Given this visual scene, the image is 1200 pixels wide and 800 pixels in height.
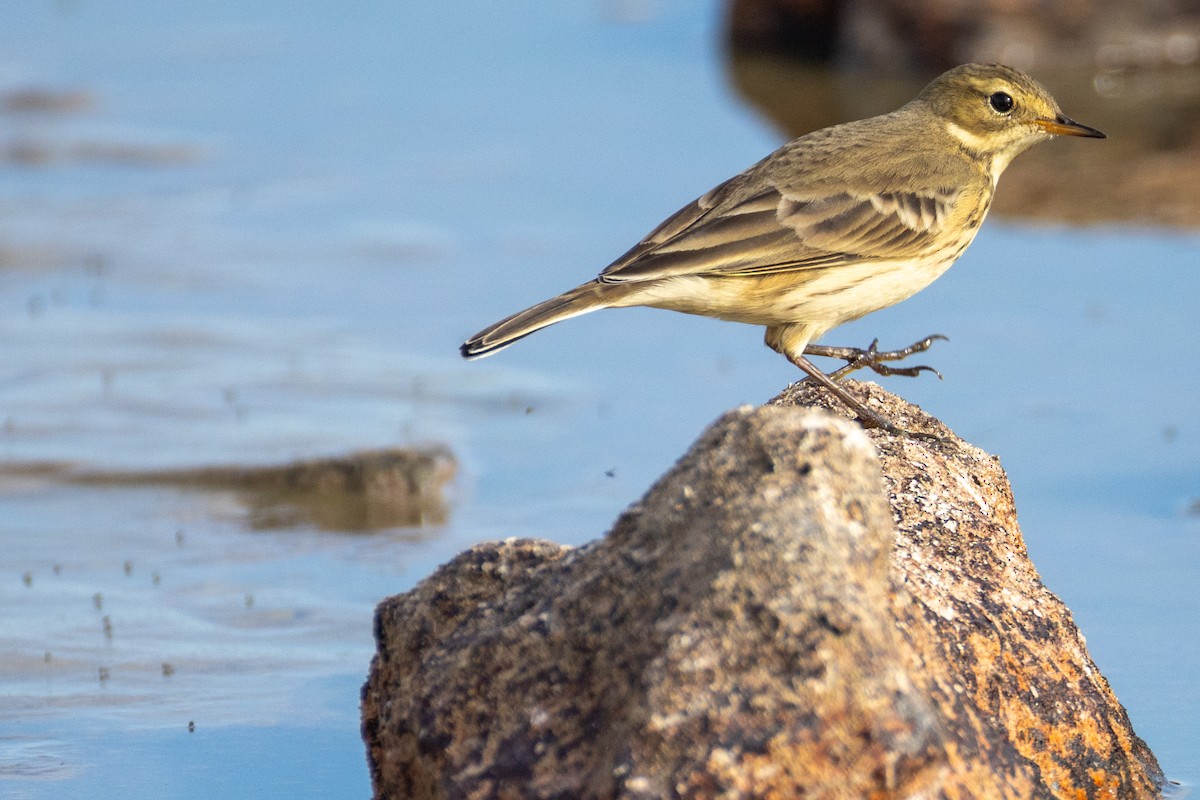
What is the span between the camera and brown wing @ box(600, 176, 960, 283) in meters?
6.50

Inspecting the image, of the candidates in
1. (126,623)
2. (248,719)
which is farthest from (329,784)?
(126,623)

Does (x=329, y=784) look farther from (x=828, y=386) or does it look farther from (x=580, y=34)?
(x=580, y=34)

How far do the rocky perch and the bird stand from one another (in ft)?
4.08

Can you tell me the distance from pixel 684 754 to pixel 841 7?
43.2ft

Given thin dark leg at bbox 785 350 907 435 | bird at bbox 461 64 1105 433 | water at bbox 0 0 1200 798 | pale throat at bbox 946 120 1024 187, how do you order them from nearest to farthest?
thin dark leg at bbox 785 350 907 435, bird at bbox 461 64 1105 433, water at bbox 0 0 1200 798, pale throat at bbox 946 120 1024 187

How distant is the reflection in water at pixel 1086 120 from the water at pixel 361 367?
35 centimetres

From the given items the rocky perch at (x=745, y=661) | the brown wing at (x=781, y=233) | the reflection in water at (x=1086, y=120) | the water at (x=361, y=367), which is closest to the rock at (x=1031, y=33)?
the reflection in water at (x=1086, y=120)

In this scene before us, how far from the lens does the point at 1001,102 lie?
7574 millimetres

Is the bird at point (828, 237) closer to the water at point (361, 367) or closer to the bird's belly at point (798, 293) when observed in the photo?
the bird's belly at point (798, 293)

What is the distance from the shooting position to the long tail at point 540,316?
20.1 ft

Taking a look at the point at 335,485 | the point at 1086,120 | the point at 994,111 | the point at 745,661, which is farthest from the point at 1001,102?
the point at 1086,120

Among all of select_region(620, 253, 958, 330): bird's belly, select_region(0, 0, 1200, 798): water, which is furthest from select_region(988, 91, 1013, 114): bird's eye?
select_region(0, 0, 1200, 798): water

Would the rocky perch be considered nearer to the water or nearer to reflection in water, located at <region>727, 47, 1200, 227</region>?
the water

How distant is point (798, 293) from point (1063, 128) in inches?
64.4
